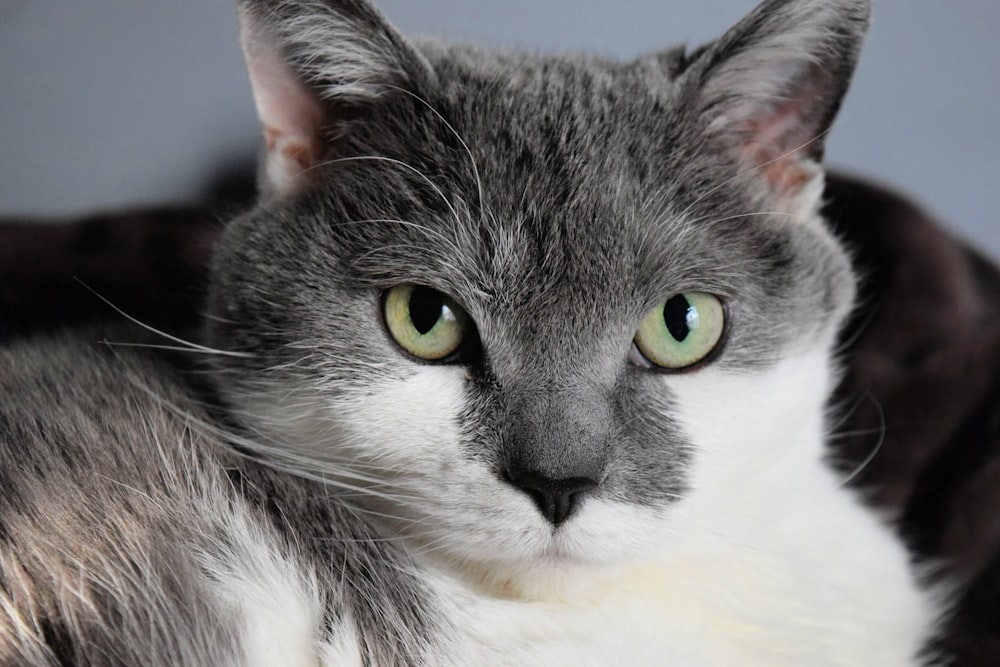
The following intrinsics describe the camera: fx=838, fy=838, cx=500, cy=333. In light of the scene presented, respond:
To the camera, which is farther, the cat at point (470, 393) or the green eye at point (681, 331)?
the green eye at point (681, 331)

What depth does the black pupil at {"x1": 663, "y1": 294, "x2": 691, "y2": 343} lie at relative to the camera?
3.10ft

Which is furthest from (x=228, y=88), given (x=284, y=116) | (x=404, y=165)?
(x=404, y=165)

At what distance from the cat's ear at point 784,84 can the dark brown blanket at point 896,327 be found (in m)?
0.45

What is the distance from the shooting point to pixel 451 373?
2.98 ft

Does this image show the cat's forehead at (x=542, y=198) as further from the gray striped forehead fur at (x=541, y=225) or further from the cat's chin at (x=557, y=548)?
the cat's chin at (x=557, y=548)

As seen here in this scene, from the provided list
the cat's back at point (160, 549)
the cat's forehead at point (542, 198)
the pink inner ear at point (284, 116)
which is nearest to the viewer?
the cat's back at point (160, 549)

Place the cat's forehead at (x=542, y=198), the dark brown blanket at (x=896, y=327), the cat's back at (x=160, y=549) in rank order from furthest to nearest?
the dark brown blanket at (x=896, y=327), the cat's forehead at (x=542, y=198), the cat's back at (x=160, y=549)

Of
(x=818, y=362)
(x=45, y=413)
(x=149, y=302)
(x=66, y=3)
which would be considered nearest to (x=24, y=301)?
(x=149, y=302)

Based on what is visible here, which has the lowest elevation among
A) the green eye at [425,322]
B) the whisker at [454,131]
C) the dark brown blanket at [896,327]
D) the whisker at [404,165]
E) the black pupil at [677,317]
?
the dark brown blanket at [896,327]

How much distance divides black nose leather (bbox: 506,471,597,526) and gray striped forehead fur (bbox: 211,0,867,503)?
31mm

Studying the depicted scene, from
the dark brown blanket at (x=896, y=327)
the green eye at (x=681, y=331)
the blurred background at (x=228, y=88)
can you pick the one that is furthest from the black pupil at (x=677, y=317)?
the blurred background at (x=228, y=88)

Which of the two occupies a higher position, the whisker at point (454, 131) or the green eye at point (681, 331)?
the whisker at point (454, 131)

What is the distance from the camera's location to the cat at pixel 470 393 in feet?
2.74

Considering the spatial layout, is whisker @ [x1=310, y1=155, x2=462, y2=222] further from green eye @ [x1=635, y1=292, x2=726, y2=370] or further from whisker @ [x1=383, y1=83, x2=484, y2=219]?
green eye @ [x1=635, y1=292, x2=726, y2=370]
